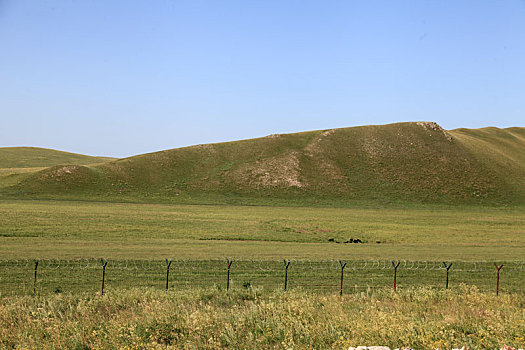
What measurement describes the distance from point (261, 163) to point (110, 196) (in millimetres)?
47716

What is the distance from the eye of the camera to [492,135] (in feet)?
556

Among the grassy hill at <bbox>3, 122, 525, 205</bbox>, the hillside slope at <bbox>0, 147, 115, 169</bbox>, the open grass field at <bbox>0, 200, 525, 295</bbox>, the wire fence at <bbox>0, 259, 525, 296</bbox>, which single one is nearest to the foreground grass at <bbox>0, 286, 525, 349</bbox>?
the wire fence at <bbox>0, 259, 525, 296</bbox>

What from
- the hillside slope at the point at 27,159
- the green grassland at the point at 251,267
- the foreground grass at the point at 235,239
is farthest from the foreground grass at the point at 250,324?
the hillside slope at the point at 27,159

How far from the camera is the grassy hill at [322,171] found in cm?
10075

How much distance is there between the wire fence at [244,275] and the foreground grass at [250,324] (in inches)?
143

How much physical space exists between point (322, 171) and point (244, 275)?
332ft

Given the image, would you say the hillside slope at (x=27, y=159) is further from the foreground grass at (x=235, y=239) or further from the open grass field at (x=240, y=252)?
the open grass field at (x=240, y=252)

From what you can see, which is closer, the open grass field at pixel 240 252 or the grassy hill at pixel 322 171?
the open grass field at pixel 240 252

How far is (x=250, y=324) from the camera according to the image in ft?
41.5

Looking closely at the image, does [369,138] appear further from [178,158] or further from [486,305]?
Answer: [486,305]

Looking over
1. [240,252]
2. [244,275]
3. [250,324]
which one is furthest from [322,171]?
[250,324]

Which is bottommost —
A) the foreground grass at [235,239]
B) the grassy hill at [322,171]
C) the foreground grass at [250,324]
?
the foreground grass at [235,239]

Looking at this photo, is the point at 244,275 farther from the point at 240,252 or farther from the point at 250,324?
the point at 250,324

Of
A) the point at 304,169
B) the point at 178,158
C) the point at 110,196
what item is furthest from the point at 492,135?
the point at 110,196
